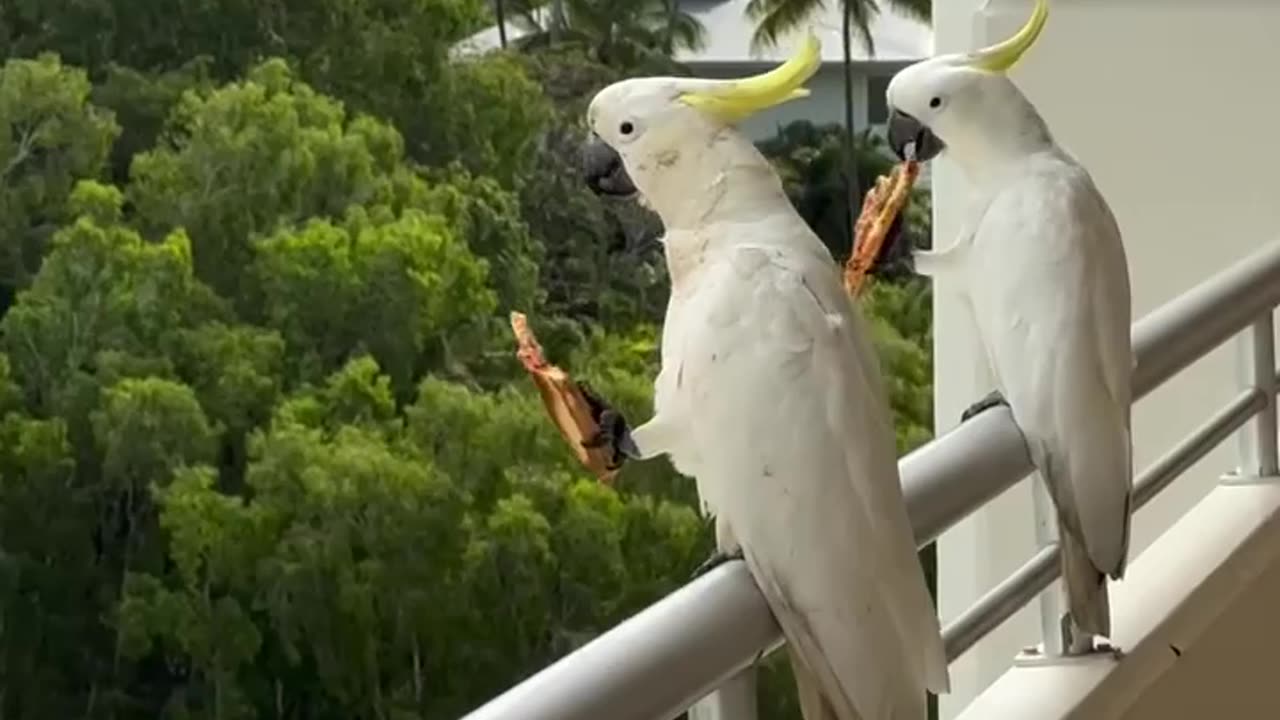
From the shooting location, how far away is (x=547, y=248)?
3.33m

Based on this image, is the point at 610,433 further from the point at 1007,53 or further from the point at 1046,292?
the point at 1007,53

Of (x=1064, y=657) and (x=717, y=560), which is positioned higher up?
(x=717, y=560)

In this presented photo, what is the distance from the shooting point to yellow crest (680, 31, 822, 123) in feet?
3.39

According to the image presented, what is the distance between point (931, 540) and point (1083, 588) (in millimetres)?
252

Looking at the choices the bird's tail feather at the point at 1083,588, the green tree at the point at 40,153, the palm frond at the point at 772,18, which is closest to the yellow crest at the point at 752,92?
the bird's tail feather at the point at 1083,588

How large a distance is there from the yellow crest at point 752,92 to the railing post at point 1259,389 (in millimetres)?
786

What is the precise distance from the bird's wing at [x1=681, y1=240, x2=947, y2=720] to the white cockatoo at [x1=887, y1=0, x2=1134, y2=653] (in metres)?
0.34

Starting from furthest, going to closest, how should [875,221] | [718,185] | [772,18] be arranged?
[772,18] → [875,221] → [718,185]

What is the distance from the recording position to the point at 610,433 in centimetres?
100

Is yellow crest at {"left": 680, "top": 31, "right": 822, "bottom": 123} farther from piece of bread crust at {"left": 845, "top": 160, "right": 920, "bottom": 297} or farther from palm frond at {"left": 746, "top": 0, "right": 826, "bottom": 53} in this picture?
palm frond at {"left": 746, "top": 0, "right": 826, "bottom": 53}

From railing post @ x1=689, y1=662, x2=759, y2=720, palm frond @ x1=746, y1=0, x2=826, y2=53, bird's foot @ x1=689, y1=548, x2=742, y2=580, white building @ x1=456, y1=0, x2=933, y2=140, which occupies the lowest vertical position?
white building @ x1=456, y1=0, x2=933, y2=140

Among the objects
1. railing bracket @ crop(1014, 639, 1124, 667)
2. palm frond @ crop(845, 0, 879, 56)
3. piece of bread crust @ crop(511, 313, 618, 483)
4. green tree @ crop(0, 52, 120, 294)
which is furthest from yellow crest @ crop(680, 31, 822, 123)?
green tree @ crop(0, 52, 120, 294)

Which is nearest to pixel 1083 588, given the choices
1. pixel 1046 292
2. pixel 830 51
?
pixel 1046 292

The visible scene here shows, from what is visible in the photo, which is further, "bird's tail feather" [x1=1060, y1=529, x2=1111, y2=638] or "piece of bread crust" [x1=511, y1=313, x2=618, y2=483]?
"bird's tail feather" [x1=1060, y1=529, x2=1111, y2=638]
